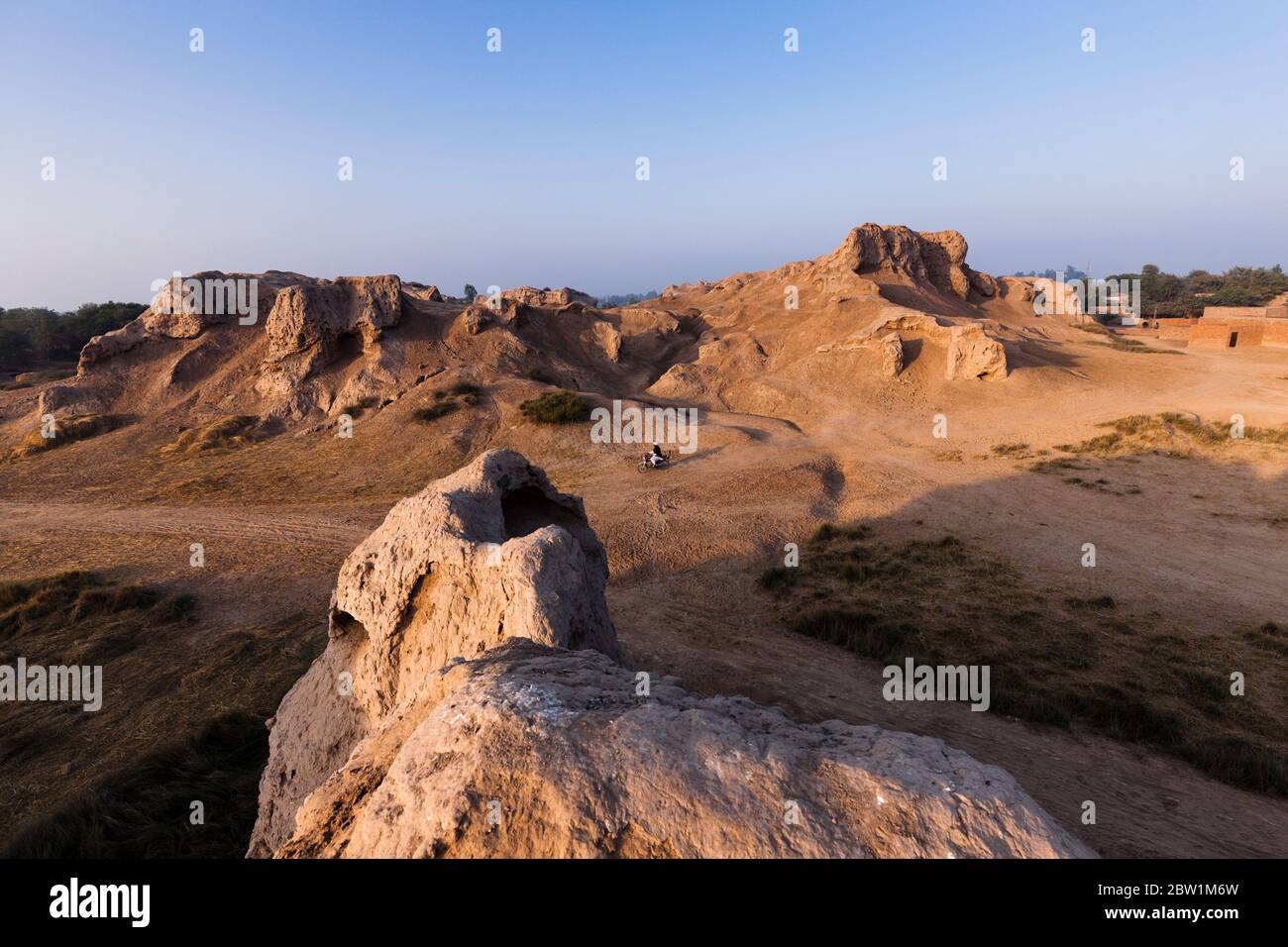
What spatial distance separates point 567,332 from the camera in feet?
118

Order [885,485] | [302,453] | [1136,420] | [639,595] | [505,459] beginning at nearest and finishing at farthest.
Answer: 1. [505,459]
2. [639,595]
3. [885,485]
4. [1136,420]
5. [302,453]

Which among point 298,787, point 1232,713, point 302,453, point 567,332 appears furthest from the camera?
point 567,332

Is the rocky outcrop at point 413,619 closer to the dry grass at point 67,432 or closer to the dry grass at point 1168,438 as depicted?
the dry grass at point 1168,438

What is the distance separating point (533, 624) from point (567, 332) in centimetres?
3223

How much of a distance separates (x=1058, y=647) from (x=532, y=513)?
28.8ft

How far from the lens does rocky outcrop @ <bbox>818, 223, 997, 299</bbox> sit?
4012 centimetres

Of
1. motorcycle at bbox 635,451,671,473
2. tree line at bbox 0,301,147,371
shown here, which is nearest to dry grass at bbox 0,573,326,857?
motorcycle at bbox 635,451,671,473

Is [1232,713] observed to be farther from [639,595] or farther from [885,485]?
[885,485]

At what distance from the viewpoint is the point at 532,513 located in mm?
10172

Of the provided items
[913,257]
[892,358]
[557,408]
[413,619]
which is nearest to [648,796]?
[413,619]

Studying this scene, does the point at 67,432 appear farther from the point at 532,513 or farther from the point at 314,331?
the point at 532,513

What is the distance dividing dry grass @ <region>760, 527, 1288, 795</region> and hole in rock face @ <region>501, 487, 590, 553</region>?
4505 mm

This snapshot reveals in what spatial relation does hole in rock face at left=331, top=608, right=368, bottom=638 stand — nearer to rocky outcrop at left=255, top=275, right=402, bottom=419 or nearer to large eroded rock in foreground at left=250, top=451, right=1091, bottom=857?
large eroded rock in foreground at left=250, top=451, right=1091, bottom=857
